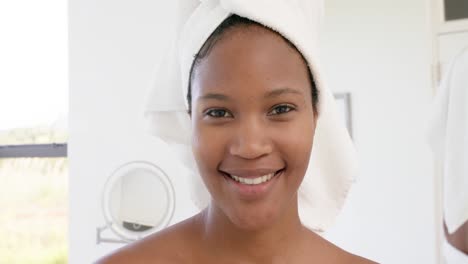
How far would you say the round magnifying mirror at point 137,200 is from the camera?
6.09 ft

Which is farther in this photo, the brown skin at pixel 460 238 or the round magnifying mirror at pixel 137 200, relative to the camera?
the round magnifying mirror at pixel 137 200

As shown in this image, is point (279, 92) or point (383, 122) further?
point (383, 122)

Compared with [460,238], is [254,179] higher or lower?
higher

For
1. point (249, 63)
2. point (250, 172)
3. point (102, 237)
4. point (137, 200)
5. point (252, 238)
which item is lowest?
point (102, 237)

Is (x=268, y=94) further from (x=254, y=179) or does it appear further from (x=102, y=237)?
(x=102, y=237)

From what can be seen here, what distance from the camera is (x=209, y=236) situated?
688 millimetres

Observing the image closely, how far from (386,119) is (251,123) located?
1063 millimetres

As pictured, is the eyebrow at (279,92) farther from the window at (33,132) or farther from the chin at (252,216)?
the window at (33,132)

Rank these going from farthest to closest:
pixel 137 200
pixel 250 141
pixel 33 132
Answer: pixel 33 132, pixel 137 200, pixel 250 141

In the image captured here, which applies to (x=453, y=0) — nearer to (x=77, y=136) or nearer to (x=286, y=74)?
(x=286, y=74)

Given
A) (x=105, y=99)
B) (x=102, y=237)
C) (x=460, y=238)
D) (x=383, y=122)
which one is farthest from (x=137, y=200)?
(x=460, y=238)

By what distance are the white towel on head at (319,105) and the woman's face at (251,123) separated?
2 cm

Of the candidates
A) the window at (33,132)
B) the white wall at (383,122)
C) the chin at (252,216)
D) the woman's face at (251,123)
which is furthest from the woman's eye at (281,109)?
the window at (33,132)

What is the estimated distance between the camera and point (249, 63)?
555 mm
